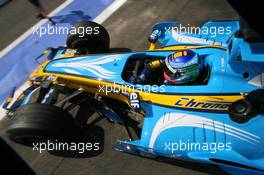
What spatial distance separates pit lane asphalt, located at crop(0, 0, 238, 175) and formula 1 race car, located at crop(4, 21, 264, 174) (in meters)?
0.28

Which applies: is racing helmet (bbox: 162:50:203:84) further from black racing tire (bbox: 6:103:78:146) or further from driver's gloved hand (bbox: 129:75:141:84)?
black racing tire (bbox: 6:103:78:146)

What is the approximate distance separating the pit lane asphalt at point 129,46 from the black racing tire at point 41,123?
1.98 ft

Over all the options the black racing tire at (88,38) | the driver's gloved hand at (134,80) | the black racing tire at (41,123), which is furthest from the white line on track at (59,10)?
the black racing tire at (41,123)

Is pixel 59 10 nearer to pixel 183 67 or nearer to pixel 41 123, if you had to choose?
pixel 41 123

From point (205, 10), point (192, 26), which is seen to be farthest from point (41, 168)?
point (205, 10)

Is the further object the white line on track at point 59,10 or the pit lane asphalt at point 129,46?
the white line on track at point 59,10

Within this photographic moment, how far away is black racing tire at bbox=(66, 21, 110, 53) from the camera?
6898 mm

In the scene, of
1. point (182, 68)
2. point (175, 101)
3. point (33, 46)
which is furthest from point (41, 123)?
point (33, 46)

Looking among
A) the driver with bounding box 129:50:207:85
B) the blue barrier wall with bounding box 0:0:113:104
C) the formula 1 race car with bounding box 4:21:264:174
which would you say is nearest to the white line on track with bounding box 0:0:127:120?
the blue barrier wall with bounding box 0:0:113:104

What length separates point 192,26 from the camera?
8156mm

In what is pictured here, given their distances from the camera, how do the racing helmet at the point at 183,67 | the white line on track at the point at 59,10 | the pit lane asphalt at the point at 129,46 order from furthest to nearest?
the white line on track at the point at 59,10 → the pit lane asphalt at the point at 129,46 → the racing helmet at the point at 183,67

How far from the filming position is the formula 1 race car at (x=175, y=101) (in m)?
4.71

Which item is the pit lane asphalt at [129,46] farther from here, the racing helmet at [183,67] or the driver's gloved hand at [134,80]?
the racing helmet at [183,67]

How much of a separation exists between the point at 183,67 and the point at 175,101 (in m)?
0.49
